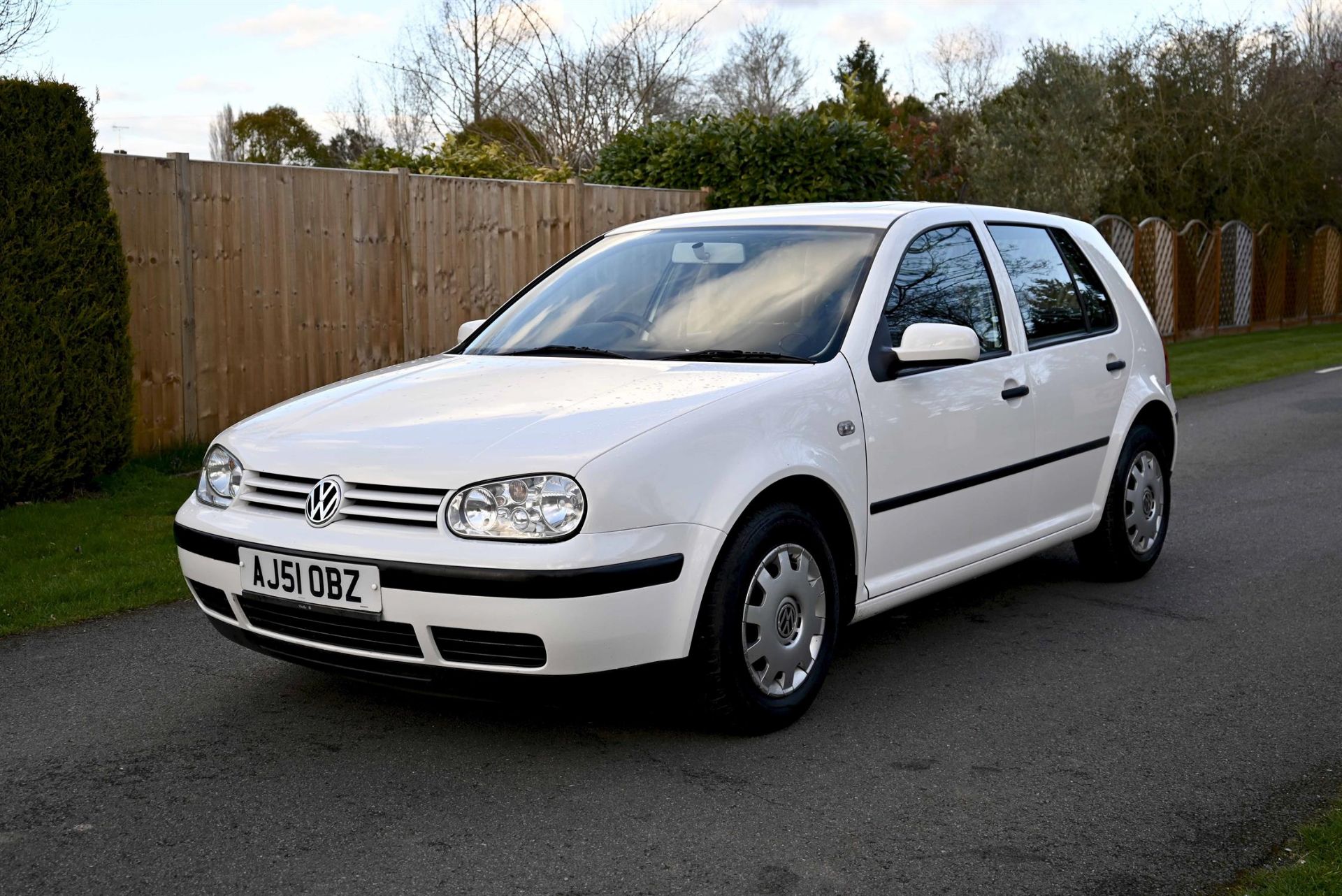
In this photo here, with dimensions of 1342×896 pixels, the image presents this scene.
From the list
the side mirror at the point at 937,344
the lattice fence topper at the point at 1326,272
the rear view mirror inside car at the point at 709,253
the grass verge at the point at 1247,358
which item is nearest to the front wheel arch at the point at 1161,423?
the side mirror at the point at 937,344

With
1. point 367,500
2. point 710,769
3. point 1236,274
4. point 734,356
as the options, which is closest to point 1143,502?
point 734,356

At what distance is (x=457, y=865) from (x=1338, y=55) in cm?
3522

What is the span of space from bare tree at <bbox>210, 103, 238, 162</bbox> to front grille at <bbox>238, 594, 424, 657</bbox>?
211ft

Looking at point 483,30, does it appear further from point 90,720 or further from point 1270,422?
point 90,720

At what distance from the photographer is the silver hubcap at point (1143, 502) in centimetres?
641

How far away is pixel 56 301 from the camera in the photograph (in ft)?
26.6

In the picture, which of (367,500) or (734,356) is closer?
(367,500)

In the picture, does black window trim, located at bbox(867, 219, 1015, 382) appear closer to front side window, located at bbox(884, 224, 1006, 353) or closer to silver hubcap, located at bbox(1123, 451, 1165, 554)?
front side window, located at bbox(884, 224, 1006, 353)

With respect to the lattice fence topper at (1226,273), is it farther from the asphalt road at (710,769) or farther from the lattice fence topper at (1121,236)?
the asphalt road at (710,769)

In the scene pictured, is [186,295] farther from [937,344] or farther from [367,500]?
[937,344]

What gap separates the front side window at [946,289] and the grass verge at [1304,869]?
6.96 feet

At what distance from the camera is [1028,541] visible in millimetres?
5652

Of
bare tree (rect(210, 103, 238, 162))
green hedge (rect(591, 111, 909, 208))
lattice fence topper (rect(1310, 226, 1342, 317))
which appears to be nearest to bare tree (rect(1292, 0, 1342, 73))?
lattice fence topper (rect(1310, 226, 1342, 317))

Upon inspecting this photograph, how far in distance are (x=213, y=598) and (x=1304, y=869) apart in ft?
→ 10.6
